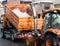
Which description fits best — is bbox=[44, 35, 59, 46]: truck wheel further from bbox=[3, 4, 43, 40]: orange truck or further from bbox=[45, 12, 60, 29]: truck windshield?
bbox=[3, 4, 43, 40]: orange truck

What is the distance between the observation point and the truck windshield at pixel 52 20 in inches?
365

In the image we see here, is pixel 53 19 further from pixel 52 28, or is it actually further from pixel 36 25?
pixel 36 25

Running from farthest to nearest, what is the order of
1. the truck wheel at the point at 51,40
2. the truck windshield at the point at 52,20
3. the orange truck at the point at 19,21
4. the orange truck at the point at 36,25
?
1. the orange truck at the point at 19,21
2. the truck windshield at the point at 52,20
3. the orange truck at the point at 36,25
4. the truck wheel at the point at 51,40

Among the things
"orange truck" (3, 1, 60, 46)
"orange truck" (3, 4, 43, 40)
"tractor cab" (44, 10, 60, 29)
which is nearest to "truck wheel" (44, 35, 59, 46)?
"orange truck" (3, 1, 60, 46)

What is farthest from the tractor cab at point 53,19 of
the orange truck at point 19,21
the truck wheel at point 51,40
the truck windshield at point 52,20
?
the orange truck at point 19,21

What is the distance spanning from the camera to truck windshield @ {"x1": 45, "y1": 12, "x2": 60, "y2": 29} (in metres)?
9.27

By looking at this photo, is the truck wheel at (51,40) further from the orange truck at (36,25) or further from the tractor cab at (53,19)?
the tractor cab at (53,19)

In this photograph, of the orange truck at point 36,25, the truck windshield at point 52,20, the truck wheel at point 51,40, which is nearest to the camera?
the truck wheel at point 51,40

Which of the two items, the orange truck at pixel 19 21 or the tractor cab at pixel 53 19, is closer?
the tractor cab at pixel 53 19

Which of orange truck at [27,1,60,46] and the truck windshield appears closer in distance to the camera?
orange truck at [27,1,60,46]

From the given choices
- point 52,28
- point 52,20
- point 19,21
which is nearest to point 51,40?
point 52,28

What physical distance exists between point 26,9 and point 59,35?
841cm

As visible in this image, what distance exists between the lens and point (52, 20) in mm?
9461

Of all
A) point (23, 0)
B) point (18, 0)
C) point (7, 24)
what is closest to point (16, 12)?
point (7, 24)
